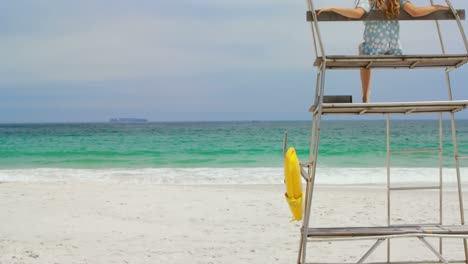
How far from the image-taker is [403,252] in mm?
6238

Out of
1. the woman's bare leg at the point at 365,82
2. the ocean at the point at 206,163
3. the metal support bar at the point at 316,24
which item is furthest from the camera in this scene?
the ocean at the point at 206,163

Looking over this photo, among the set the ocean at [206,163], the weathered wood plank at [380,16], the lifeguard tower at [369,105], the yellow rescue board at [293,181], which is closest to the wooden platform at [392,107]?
the lifeguard tower at [369,105]

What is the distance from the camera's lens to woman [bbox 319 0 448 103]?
3.61 meters

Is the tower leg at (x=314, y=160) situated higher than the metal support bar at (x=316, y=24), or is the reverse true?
the metal support bar at (x=316, y=24)

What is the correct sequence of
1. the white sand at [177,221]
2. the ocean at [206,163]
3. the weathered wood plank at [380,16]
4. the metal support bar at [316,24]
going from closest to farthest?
the metal support bar at [316,24], the weathered wood plank at [380,16], the white sand at [177,221], the ocean at [206,163]

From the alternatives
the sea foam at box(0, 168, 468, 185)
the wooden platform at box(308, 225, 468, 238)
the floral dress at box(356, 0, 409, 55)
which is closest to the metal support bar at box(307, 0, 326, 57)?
the floral dress at box(356, 0, 409, 55)

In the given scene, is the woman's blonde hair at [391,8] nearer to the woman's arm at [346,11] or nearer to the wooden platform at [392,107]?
the woman's arm at [346,11]

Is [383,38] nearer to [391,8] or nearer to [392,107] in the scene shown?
[391,8]

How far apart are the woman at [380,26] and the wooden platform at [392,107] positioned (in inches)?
7.8

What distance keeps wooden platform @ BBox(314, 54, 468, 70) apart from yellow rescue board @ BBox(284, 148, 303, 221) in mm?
583

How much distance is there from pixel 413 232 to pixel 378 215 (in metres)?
4.99

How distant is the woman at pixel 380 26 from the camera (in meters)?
3.61

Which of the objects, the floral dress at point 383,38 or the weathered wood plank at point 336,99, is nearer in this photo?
the weathered wood plank at point 336,99

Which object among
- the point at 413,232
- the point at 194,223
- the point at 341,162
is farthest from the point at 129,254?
the point at 341,162
